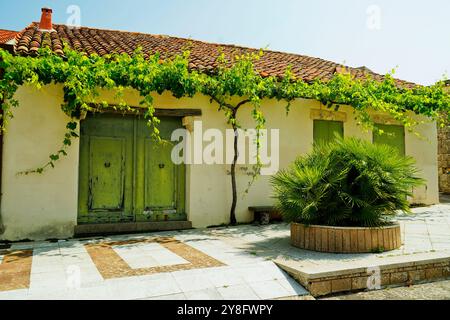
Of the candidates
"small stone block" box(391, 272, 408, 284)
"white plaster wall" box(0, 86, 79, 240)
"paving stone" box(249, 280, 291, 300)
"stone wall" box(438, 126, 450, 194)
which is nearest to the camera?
"paving stone" box(249, 280, 291, 300)

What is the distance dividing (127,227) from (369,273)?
4.30 m

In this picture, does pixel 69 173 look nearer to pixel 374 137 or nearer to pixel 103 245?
pixel 103 245

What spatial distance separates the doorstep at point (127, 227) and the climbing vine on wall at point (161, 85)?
48.6 inches

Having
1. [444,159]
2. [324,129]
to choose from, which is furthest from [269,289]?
[444,159]

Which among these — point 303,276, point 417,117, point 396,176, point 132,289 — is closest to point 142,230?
point 132,289

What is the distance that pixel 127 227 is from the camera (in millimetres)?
6523

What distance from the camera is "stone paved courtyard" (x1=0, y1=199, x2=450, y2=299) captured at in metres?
3.34

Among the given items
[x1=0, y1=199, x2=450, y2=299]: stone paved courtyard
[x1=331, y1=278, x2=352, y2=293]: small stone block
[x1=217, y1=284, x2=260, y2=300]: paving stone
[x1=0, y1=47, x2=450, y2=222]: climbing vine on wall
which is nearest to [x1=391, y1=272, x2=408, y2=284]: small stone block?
[x1=0, y1=199, x2=450, y2=299]: stone paved courtyard

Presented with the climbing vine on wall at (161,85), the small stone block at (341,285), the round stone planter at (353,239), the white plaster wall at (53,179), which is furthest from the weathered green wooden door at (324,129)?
the small stone block at (341,285)

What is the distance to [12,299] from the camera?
10.1 feet

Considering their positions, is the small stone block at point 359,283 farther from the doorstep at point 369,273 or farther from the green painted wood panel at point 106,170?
the green painted wood panel at point 106,170

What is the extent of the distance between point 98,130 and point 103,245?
2.33 m

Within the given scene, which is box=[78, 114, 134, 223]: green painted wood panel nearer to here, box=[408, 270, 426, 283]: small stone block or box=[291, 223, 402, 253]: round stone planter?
box=[291, 223, 402, 253]: round stone planter

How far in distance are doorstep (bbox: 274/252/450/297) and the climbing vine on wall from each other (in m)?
3.45
